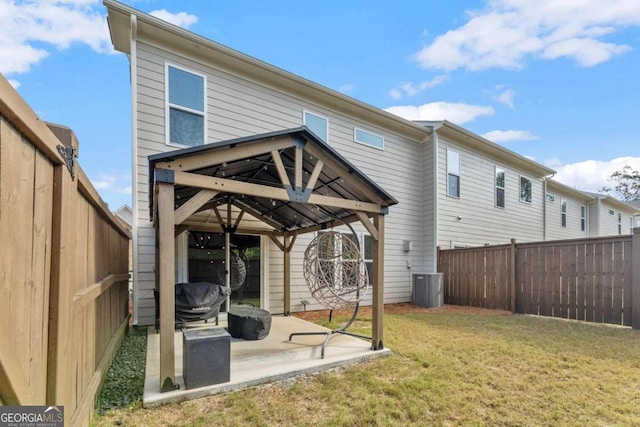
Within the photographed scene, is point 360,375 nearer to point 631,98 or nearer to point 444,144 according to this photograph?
point 444,144

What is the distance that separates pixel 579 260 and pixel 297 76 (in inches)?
284

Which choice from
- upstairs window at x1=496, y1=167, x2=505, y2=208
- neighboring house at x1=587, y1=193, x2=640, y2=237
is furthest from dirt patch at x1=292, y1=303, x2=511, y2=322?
neighboring house at x1=587, y1=193, x2=640, y2=237

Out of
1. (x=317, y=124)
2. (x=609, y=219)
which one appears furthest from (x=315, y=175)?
(x=609, y=219)

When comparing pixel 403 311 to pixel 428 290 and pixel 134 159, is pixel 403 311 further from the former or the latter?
pixel 134 159

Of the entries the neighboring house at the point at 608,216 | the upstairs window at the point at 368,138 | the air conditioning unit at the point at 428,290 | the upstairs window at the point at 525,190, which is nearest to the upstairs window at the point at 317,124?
the upstairs window at the point at 368,138

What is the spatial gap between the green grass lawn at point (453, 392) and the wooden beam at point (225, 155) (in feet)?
7.34

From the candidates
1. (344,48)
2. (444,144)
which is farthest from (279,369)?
(344,48)

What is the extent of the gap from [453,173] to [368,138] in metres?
3.32

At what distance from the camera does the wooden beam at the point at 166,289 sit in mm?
2990

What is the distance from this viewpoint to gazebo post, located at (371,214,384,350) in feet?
14.2

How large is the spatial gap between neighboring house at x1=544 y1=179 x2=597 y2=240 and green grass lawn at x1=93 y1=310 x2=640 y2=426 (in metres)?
11.1

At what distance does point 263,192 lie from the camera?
12.0 ft

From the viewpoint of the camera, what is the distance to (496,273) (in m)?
8.18

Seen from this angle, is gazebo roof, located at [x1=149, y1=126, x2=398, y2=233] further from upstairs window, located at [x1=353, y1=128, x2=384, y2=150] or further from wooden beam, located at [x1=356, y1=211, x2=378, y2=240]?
upstairs window, located at [x1=353, y1=128, x2=384, y2=150]
